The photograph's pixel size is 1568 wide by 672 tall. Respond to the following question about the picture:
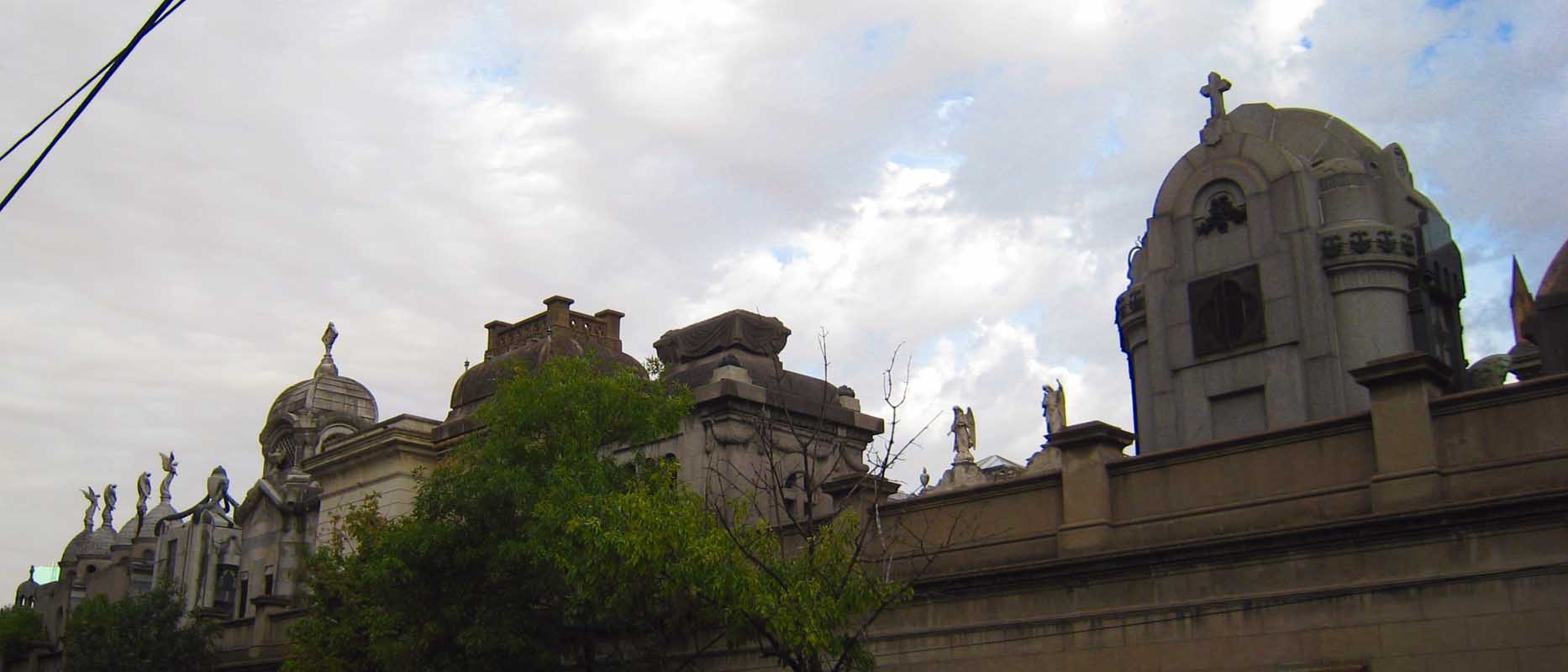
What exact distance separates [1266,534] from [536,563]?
9800mm

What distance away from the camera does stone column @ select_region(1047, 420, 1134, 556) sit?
1798 centimetres

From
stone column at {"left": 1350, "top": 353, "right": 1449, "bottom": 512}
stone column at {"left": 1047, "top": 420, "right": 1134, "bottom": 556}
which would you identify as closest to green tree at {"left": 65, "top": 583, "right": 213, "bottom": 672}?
stone column at {"left": 1047, "top": 420, "right": 1134, "bottom": 556}

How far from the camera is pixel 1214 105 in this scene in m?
22.5

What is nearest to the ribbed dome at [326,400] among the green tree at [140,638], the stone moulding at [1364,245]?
the green tree at [140,638]

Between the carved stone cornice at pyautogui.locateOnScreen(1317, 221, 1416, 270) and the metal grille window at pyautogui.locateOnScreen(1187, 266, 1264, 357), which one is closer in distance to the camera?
the carved stone cornice at pyautogui.locateOnScreen(1317, 221, 1416, 270)

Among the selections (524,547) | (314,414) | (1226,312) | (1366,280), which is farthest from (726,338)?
(314,414)

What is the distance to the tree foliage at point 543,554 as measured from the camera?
1841cm

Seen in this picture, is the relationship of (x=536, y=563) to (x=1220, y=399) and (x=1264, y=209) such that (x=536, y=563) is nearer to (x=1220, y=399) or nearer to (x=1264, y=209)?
(x=1220, y=399)

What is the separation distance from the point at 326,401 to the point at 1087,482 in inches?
1416

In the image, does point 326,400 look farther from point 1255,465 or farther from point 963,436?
point 1255,465

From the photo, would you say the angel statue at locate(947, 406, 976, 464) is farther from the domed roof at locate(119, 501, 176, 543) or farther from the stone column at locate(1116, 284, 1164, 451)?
the domed roof at locate(119, 501, 176, 543)

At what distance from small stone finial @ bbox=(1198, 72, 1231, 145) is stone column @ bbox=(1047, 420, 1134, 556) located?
571 cm

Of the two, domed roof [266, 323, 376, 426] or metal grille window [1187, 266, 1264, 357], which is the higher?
domed roof [266, 323, 376, 426]

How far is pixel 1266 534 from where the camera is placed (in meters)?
16.1
